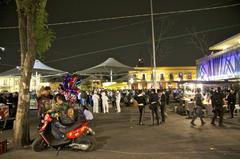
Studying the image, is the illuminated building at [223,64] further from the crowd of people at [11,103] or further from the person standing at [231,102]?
the crowd of people at [11,103]

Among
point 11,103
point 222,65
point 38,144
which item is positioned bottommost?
point 38,144

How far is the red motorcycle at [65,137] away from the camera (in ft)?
29.0

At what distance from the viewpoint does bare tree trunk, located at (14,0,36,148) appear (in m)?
9.66

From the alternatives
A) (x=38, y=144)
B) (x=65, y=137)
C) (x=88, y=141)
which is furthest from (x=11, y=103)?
(x=88, y=141)

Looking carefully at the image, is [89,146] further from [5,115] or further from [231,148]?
[5,115]

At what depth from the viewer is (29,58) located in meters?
9.77

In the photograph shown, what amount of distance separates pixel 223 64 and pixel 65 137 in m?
18.9

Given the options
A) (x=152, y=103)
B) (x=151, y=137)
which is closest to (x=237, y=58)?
(x=152, y=103)

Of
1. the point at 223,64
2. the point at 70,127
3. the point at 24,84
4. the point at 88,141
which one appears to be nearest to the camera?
the point at 70,127

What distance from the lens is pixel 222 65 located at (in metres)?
25.2

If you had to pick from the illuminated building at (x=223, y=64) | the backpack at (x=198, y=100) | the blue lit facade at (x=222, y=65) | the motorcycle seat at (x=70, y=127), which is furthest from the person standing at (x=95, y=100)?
the motorcycle seat at (x=70, y=127)

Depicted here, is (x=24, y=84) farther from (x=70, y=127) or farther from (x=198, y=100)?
(x=198, y=100)

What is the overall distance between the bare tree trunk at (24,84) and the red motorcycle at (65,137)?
2.91 ft

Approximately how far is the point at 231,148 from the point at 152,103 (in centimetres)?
660
